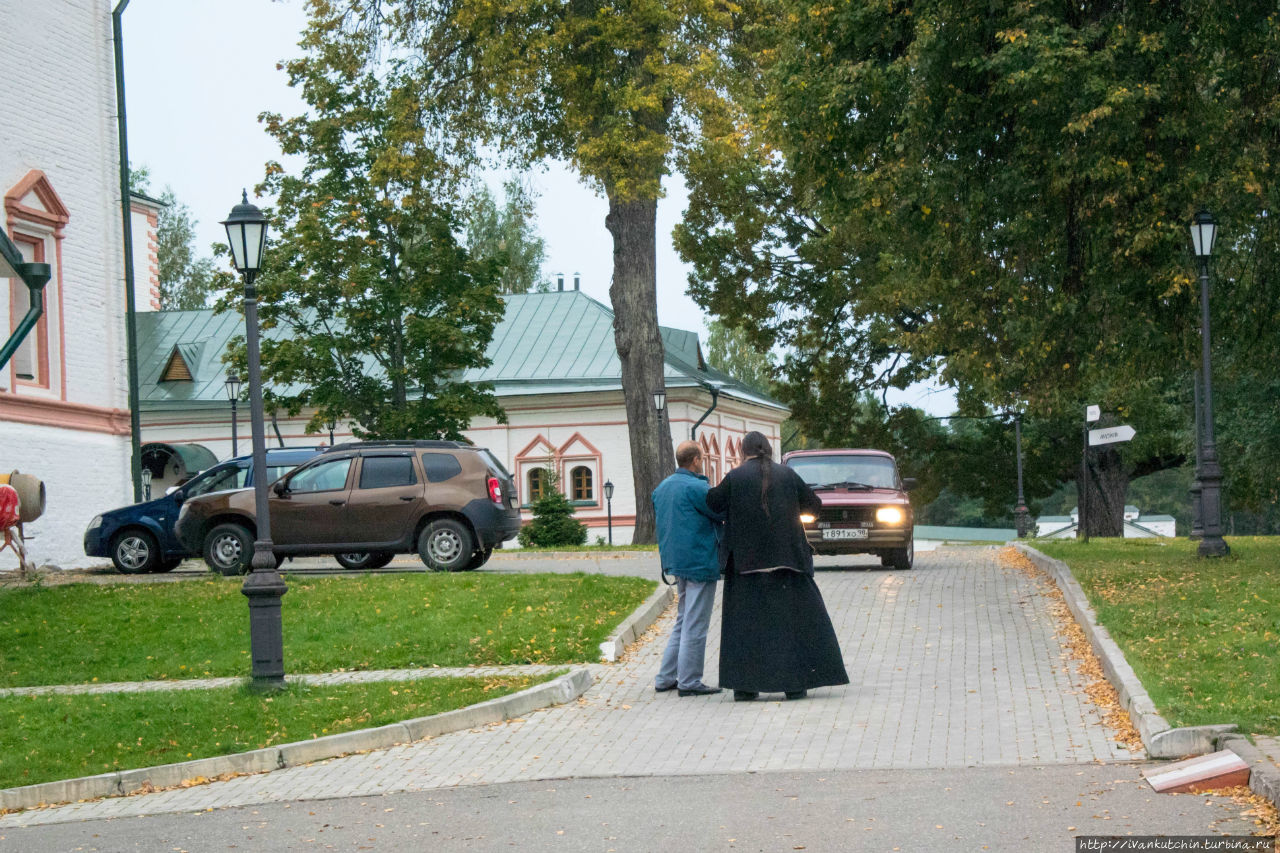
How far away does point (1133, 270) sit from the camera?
17.6m

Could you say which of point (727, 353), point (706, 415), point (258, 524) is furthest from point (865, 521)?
point (727, 353)

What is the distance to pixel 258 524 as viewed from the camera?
11.9 m

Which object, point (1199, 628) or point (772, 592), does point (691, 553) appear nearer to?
point (772, 592)

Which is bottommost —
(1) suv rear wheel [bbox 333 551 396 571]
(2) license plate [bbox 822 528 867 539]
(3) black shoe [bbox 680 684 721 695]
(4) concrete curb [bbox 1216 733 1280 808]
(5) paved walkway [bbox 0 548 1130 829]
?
(5) paved walkway [bbox 0 548 1130 829]

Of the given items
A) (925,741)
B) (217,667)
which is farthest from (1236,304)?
(217,667)

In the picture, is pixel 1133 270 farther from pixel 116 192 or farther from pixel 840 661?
pixel 116 192

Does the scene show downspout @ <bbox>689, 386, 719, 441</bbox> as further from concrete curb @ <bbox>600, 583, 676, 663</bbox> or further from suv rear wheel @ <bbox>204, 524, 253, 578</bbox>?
concrete curb @ <bbox>600, 583, 676, 663</bbox>

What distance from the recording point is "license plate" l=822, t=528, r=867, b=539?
20531mm

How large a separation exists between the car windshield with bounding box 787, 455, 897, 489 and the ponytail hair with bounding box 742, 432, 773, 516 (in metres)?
11.0

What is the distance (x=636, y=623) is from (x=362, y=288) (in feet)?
70.0

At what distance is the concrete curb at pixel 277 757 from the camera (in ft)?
28.4

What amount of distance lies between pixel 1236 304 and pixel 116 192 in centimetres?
1754

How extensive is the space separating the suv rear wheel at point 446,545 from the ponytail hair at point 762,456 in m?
10.9

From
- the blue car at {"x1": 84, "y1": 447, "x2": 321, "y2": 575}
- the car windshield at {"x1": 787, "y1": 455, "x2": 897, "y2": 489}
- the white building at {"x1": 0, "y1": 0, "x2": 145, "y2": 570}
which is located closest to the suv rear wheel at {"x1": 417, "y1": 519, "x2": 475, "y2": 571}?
the blue car at {"x1": 84, "y1": 447, "x2": 321, "y2": 575}
